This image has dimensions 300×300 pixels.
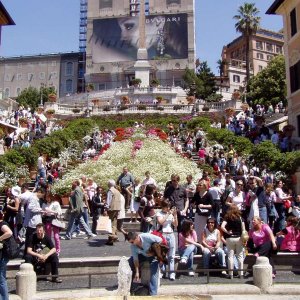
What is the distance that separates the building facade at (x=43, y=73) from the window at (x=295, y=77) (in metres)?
75.9

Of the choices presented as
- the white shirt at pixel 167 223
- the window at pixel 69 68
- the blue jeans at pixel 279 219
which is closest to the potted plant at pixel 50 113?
the blue jeans at pixel 279 219

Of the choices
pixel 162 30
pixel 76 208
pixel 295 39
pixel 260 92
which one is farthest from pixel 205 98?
pixel 76 208

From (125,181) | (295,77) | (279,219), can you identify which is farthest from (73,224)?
(295,77)

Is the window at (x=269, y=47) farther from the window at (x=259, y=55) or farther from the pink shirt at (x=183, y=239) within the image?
the pink shirt at (x=183, y=239)

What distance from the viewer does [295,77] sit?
2973cm

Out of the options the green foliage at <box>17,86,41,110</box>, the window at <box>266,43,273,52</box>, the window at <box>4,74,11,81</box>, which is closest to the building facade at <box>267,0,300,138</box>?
the green foliage at <box>17,86,41,110</box>

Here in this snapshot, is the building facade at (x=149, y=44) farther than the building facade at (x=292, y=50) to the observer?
Yes

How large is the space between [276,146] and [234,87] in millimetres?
68539

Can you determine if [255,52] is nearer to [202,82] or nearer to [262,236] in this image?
[202,82]

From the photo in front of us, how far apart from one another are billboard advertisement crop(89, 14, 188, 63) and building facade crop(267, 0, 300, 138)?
55306mm

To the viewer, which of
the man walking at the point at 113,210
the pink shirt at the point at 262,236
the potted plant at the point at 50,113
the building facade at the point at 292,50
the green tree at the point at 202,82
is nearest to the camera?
the pink shirt at the point at 262,236

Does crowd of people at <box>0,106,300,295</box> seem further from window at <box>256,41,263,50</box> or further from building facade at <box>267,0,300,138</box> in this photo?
window at <box>256,41,263,50</box>

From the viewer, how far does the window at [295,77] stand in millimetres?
29212

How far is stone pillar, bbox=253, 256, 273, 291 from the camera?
984 cm
